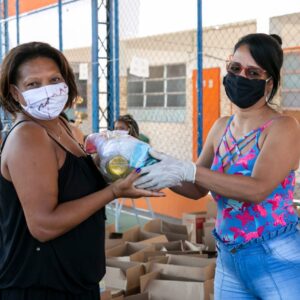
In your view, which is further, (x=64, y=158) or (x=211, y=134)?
(x=211, y=134)

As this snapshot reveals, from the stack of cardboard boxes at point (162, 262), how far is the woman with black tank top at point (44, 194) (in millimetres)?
1091

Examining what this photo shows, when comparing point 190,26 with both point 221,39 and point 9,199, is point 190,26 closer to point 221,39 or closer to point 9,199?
point 221,39

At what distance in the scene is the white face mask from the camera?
68.3 inches

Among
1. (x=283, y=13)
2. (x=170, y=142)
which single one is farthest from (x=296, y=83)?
(x=170, y=142)

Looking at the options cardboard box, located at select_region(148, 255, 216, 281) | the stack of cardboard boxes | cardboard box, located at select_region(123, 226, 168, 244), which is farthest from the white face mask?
cardboard box, located at select_region(123, 226, 168, 244)

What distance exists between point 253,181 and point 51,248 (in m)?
0.67

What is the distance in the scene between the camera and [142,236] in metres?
4.07

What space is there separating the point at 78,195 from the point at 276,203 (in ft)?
2.20

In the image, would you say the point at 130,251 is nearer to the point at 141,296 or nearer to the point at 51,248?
the point at 141,296

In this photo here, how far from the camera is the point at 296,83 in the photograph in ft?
30.5

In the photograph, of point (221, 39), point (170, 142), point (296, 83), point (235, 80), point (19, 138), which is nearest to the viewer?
point (19, 138)

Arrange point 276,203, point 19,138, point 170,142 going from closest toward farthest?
point 19,138
point 276,203
point 170,142

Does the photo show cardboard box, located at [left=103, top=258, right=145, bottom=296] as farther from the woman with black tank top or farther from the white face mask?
the white face mask

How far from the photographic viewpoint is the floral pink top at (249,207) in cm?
187
